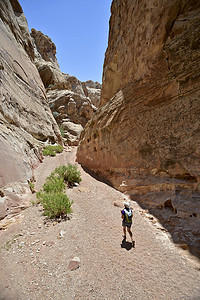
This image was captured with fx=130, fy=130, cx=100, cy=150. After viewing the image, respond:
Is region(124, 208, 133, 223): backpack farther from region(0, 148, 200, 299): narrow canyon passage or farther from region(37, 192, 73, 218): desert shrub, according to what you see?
region(37, 192, 73, 218): desert shrub

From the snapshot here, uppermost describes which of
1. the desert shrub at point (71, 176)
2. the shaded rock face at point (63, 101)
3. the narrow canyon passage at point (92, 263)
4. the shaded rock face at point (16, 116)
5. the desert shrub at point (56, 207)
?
the shaded rock face at point (63, 101)

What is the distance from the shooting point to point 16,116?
393 inches

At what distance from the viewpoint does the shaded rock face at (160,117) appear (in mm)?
4668

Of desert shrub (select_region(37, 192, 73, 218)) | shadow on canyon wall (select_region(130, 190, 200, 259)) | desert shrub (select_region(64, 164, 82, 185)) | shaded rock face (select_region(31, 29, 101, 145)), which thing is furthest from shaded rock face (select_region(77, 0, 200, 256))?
shaded rock face (select_region(31, 29, 101, 145))

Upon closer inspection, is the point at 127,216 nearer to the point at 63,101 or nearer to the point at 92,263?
the point at 92,263

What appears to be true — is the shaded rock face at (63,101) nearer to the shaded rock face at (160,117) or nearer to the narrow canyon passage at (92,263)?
the shaded rock face at (160,117)

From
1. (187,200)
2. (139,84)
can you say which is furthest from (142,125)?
(187,200)

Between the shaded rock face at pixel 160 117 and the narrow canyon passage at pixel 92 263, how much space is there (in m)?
0.87

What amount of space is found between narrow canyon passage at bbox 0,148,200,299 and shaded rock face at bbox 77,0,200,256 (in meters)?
0.87

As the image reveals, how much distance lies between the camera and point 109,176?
8.43 meters

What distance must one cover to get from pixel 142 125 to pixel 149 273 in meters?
5.44

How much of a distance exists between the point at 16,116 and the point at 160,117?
10066 millimetres

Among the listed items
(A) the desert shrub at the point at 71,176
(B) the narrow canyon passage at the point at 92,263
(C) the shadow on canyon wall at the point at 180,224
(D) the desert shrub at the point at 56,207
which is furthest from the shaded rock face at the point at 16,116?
(C) the shadow on canyon wall at the point at 180,224

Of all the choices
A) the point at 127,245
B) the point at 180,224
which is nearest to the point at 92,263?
the point at 127,245
